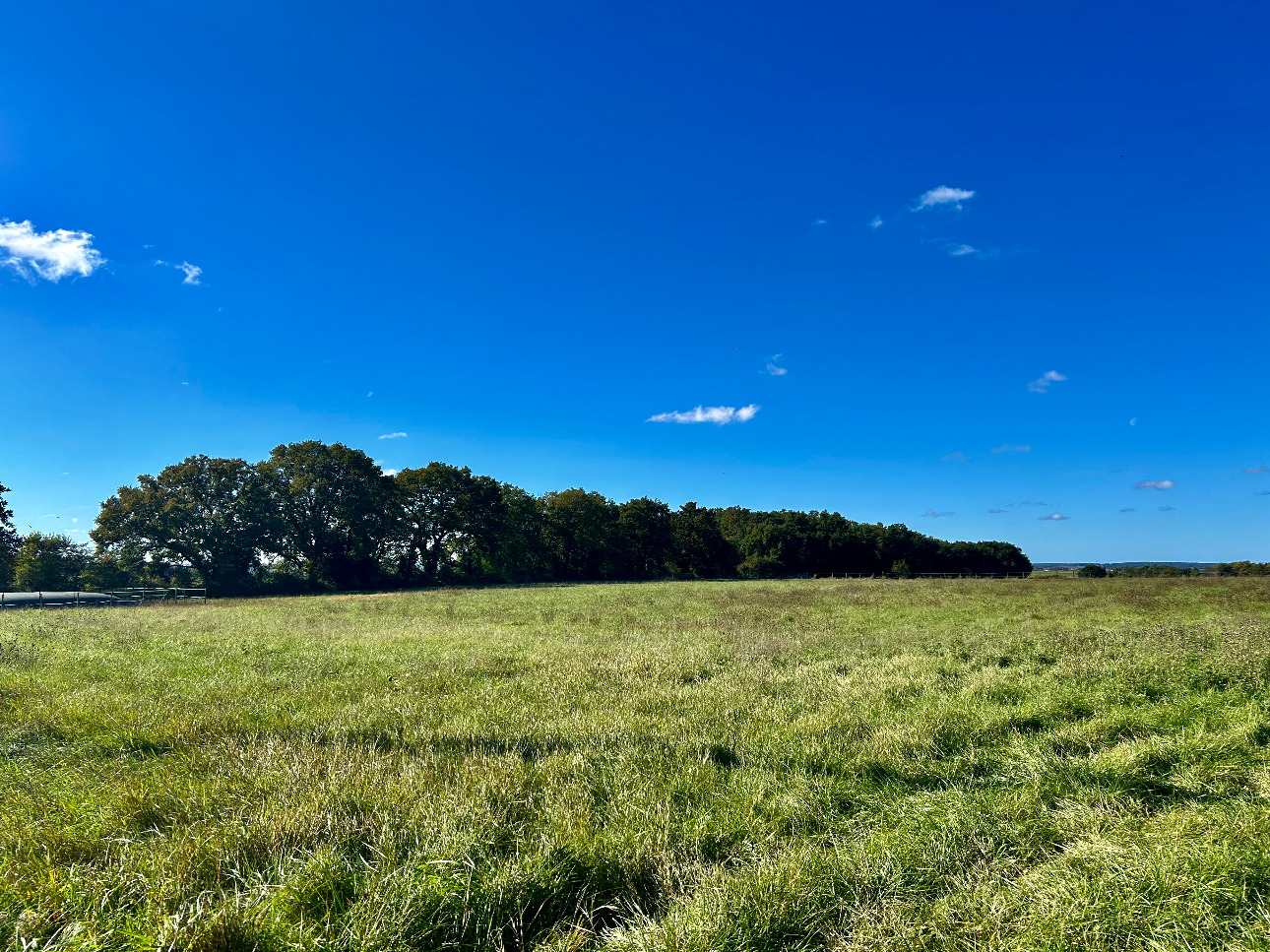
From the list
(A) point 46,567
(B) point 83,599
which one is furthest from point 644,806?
(A) point 46,567

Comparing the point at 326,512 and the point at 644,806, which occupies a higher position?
the point at 326,512

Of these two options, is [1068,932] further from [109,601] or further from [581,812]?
[109,601]

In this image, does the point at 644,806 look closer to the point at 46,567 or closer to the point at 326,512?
the point at 326,512

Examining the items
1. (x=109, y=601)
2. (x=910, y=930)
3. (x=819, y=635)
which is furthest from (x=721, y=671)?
(x=109, y=601)

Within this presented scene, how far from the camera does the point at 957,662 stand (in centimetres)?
1074

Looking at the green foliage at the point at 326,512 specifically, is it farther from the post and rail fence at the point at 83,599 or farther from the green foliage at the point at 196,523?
the post and rail fence at the point at 83,599

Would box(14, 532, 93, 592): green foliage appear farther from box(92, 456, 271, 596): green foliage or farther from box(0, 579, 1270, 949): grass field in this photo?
box(0, 579, 1270, 949): grass field

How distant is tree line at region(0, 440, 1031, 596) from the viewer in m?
49.7

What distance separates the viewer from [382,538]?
195 feet

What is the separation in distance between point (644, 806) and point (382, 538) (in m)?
60.6

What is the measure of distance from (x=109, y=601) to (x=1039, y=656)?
48654 mm

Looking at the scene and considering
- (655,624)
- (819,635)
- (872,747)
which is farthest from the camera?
(655,624)

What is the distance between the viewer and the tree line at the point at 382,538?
4966 cm

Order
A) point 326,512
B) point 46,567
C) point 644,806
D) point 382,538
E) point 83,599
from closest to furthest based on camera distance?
1. point 644,806
2. point 83,599
3. point 46,567
4. point 326,512
5. point 382,538
